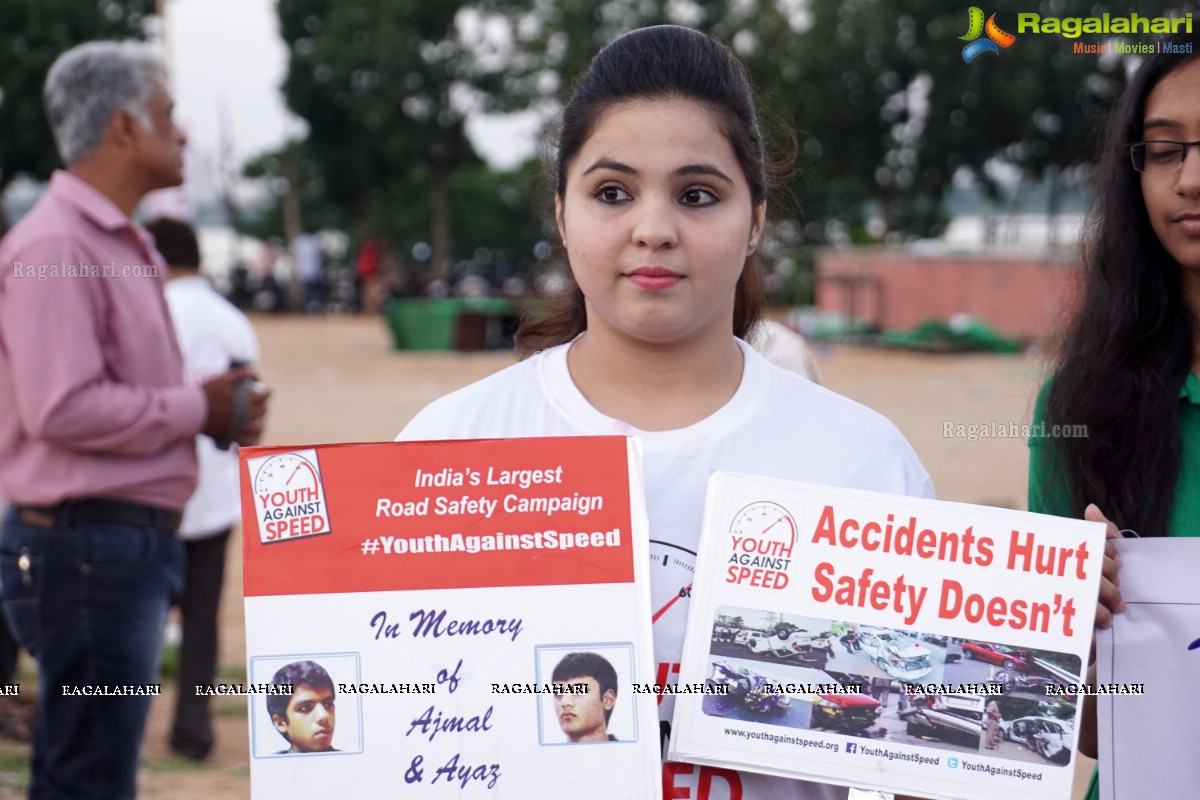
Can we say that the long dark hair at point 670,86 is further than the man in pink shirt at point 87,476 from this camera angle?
No

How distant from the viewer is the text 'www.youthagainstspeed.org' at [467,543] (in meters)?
2.02

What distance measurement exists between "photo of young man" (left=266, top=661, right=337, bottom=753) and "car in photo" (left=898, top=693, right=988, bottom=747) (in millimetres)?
842

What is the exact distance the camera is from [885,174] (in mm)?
33562

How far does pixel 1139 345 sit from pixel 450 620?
1.37 m

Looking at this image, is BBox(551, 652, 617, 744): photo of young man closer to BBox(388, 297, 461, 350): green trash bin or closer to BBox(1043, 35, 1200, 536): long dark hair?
BBox(1043, 35, 1200, 536): long dark hair

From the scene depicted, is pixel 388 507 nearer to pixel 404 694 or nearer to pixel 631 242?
pixel 404 694

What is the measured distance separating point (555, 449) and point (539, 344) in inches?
17.8

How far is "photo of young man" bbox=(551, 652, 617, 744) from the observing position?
76.7 inches

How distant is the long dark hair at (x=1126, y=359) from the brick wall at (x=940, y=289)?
63.8 ft

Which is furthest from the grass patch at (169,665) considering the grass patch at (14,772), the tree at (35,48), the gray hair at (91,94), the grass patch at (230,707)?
the tree at (35,48)

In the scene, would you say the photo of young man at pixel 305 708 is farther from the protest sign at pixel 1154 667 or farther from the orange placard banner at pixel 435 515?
the protest sign at pixel 1154 667

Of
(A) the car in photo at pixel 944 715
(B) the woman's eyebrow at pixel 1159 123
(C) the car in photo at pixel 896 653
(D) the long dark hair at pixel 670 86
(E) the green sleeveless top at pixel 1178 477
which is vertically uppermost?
(D) the long dark hair at pixel 670 86

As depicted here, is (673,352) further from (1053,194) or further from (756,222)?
(1053,194)

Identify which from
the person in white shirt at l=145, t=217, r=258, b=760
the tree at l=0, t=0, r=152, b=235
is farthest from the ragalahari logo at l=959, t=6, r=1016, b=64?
the tree at l=0, t=0, r=152, b=235
